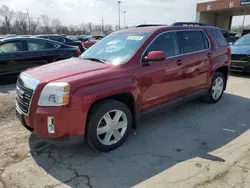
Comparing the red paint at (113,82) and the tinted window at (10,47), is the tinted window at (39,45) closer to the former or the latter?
the tinted window at (10,47)

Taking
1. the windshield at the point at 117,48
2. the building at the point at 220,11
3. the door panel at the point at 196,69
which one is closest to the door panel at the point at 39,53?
the windshield at the point at 117,48

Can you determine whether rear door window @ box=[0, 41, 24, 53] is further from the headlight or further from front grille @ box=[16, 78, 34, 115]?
the headlight

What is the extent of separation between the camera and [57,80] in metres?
2.75

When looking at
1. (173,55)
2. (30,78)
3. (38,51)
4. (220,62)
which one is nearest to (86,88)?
(30,78)

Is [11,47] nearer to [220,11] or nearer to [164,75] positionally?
[164,75]

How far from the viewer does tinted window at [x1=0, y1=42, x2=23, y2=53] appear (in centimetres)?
687

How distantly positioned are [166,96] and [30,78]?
7.45 feet

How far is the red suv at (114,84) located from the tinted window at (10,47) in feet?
13.7

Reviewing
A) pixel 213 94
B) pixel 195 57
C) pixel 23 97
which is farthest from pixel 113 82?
pixel 213 94

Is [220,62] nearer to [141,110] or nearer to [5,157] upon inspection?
[141,110]

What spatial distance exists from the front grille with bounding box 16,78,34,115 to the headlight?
0.23m

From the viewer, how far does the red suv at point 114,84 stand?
2.67 metres

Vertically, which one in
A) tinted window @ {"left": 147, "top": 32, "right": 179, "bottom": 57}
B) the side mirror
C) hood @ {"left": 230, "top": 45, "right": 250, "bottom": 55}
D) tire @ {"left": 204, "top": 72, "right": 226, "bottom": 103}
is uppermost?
tinted window @ {"left": 147, "top": 32, "right": 179, "bottom": 57}

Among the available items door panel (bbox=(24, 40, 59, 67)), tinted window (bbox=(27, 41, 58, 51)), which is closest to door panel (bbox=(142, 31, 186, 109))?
door panel (bbox=(24, 40, 59, 67))
